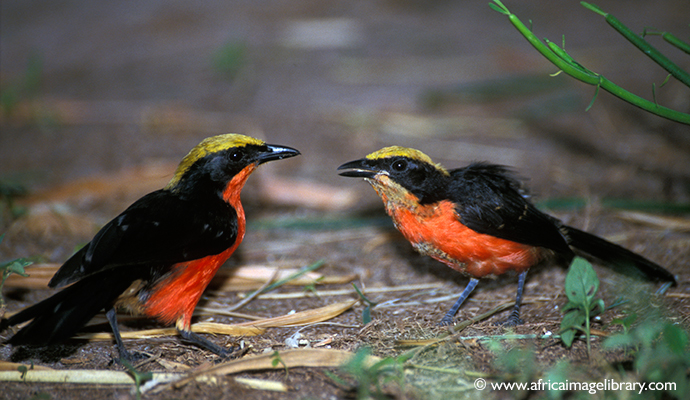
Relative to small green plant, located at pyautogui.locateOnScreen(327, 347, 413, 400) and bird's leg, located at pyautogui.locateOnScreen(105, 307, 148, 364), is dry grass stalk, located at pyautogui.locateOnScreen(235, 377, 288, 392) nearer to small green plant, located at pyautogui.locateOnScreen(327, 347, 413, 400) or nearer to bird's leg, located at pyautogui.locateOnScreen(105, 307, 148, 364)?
small green plant, located at pyautogui.locateOnScreen(327, 347, 413, 400)

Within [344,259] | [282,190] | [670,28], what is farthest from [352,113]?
[670,28]

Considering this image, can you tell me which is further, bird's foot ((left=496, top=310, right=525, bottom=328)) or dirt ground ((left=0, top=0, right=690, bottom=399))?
bird's foot ((left=496, top=310, right=525, bottom=328))

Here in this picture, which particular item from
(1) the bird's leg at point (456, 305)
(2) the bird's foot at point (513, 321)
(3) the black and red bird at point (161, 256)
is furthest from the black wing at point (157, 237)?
(2) the bird's foot at point (513, 321)

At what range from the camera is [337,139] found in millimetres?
6363

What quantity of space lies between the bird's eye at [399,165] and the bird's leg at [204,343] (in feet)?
4.86

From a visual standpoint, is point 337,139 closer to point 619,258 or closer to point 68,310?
point 619,258

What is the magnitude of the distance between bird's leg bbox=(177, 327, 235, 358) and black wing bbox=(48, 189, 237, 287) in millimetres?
479

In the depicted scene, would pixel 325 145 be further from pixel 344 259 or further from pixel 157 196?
pixel 157 196

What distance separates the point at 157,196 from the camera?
3.30 metres

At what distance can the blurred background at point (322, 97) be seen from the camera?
5.27 metres

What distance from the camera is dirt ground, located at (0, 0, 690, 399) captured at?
3.07 metres

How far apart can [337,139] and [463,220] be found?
3362mm

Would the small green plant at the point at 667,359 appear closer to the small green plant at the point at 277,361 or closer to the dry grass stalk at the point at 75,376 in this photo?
the small green plant at the point at 277,361

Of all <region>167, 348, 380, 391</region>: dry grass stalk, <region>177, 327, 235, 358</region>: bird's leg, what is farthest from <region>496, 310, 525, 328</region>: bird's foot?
<region>177, 327, 235, 358</region>: bird's leg
